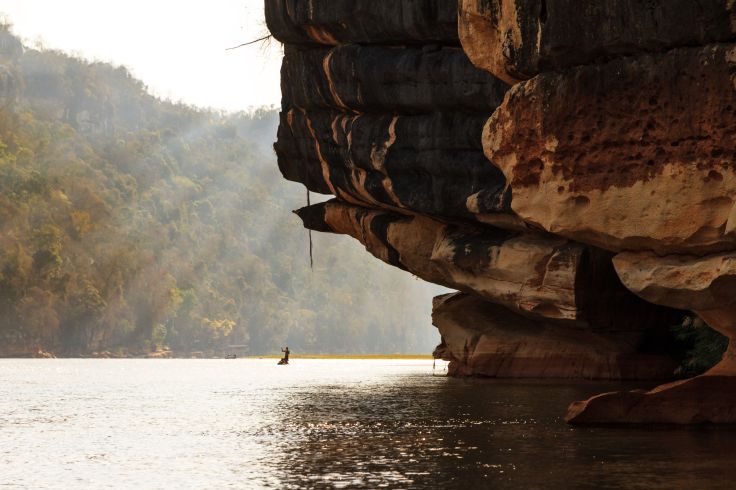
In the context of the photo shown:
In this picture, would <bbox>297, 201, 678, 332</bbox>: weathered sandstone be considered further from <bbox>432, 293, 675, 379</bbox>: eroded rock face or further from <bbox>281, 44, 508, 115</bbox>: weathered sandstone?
<bbox>281, 44, 508, 115</bbox>: weathered sandstone

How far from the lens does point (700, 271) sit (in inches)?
644

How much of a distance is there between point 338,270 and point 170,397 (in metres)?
137

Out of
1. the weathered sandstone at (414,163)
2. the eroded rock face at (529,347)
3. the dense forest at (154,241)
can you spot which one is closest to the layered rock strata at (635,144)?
the weathered sandstone at (414,163)

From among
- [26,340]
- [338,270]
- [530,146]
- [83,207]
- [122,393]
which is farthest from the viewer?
[338,270]

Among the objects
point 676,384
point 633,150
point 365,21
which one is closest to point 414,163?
point 365,21

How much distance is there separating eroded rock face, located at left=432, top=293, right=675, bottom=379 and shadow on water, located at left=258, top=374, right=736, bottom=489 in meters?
9.69

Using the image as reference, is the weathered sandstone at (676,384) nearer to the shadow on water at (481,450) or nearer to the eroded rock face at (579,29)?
the shadow on water at (481,450)

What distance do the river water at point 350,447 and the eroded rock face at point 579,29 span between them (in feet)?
18.1

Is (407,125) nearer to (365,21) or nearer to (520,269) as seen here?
(365,21)

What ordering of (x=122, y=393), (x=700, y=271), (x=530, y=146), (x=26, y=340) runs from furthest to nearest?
(x=26, y=340) → (x=122, y=393) → (x=530, y=146) → (x=700, y=271)

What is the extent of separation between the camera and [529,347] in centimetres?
3603

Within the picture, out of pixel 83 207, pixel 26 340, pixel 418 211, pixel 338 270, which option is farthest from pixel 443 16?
pixel 338 270

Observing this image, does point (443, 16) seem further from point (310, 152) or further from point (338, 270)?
point (338, 270)

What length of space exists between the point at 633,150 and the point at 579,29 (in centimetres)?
196
